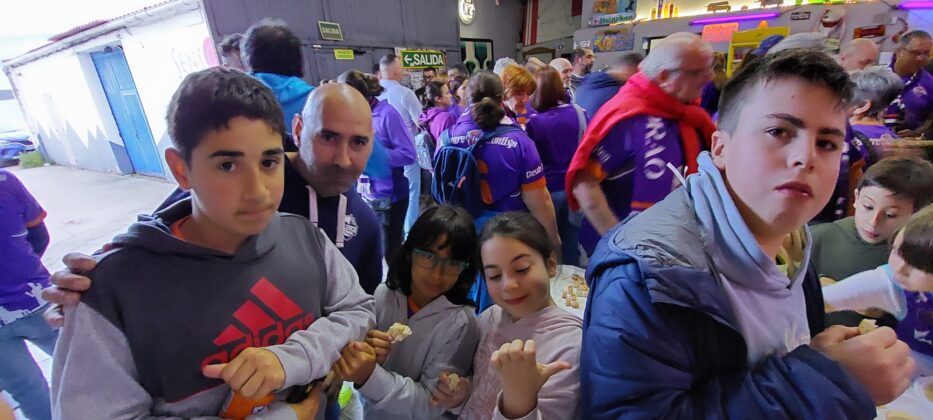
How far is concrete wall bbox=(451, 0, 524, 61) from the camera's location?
11.5 m

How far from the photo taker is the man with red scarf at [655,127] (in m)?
1.80

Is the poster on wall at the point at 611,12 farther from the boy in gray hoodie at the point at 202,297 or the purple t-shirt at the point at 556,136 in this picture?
the boy in gray hoodie at the point at 202,297

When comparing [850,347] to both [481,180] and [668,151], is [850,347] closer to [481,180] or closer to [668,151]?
[668,151]

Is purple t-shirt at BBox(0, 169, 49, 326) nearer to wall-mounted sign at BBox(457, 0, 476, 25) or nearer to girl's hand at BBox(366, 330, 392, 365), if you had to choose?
girl's hand at BBox(366, 330, 392, 365)

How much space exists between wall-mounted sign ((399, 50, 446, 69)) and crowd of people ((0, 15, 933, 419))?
7684 millimetres

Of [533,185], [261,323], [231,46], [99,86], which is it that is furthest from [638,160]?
[99,86]

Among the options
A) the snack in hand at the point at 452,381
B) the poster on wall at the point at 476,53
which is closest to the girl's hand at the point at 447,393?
the snack in hand at the point at 452,381

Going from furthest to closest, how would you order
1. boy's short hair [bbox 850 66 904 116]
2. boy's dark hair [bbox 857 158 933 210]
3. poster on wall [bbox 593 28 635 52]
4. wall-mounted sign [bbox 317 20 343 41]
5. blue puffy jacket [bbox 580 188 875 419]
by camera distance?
poster on wall [bbox 593 28 635 52], wall-mounted sign [bbox 317 20 343 41], boy's short hair [bbox 850 66 904 116], boy's dark hair [bbox 857 158 933 210], blue puffy jacket [bbox 580 188 875 419]

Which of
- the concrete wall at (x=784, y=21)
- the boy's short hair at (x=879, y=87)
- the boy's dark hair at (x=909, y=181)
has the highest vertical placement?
the concrete wall at (x=784, y=21)

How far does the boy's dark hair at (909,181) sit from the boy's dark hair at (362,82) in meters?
2.86

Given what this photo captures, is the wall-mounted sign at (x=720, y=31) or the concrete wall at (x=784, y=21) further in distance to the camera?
the wall-mounted sign at (x=720, y=31)


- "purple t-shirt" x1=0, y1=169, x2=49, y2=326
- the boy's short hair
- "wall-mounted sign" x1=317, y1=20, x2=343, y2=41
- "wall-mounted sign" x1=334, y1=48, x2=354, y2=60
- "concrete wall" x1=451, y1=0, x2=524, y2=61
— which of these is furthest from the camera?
"concrete wall" x1=451, y1=0, x2=524, y2=61

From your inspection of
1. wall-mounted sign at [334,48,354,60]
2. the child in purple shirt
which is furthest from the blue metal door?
the child in purple shirt

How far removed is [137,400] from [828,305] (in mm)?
2059
